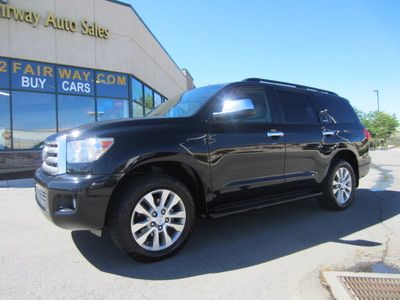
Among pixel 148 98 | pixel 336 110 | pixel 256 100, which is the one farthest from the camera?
pixel 148 98

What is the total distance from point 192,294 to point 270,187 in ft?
6.95

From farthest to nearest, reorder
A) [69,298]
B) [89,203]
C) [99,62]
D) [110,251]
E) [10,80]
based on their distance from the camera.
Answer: [99,62]
[10,80]
[110,251]
[89,203]
[69,298]

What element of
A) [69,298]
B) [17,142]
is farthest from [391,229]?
[17,142]

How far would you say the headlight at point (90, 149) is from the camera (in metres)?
3.74

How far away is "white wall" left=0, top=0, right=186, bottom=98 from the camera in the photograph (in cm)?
1433

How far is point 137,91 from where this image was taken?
18.3 meters

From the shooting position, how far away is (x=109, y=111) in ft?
54.8

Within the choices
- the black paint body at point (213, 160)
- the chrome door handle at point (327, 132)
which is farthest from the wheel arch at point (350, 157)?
the chrome door handle at point (327, 132)

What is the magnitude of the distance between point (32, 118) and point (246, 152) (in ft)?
39.8

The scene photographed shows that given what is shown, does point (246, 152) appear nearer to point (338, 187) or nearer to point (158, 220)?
point (158, 220)

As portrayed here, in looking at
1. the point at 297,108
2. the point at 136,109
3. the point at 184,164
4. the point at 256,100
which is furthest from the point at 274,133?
the point at 136,109

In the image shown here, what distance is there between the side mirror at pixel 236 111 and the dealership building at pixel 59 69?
10.4m

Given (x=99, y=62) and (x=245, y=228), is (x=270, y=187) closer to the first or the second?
(x=245, y=228)

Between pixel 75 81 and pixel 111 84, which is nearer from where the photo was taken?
pixel 75 81
